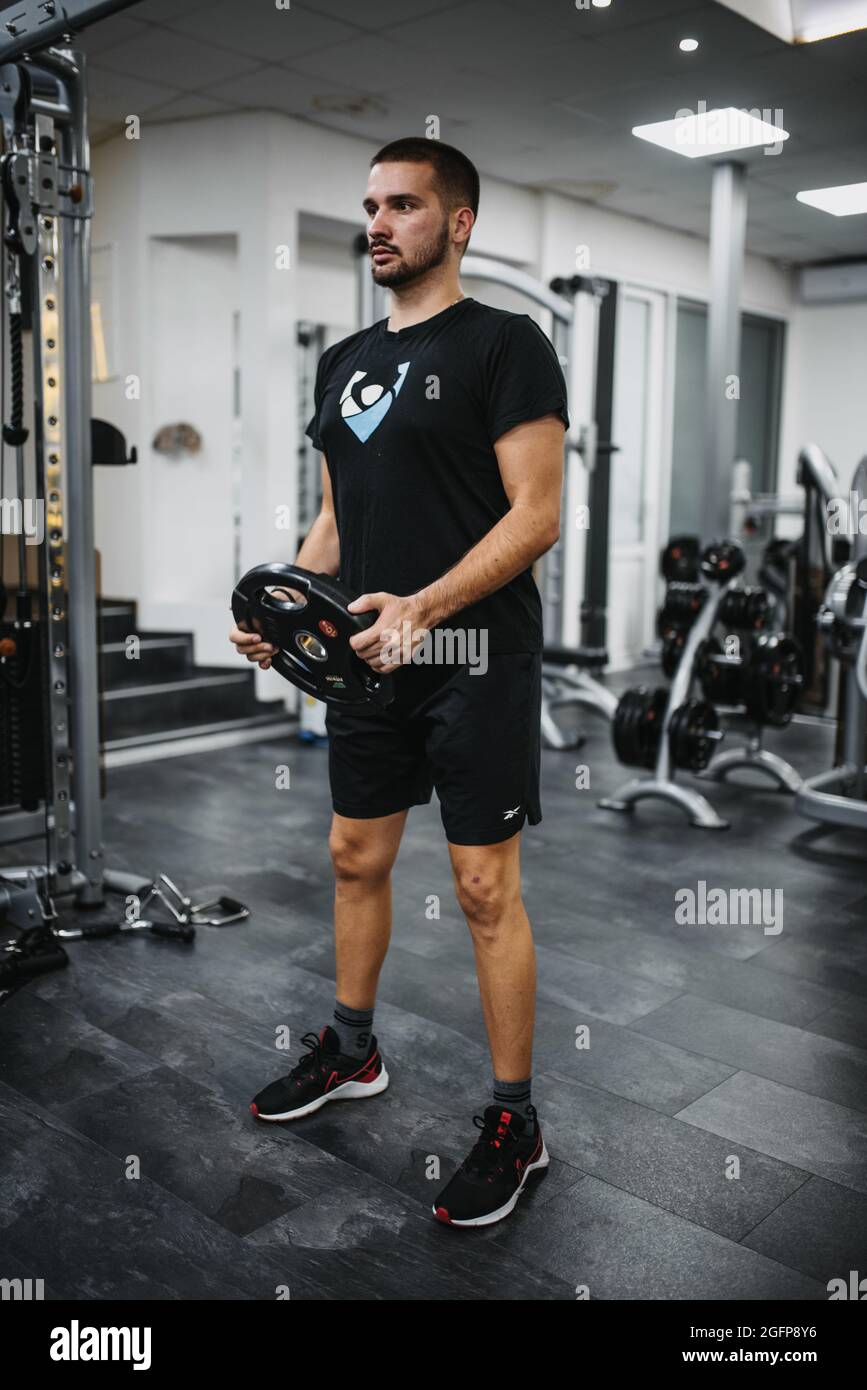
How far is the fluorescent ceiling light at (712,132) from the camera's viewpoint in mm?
5113

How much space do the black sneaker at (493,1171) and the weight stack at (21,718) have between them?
164 centimetres

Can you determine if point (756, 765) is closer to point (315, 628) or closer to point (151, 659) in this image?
point (151, 659)

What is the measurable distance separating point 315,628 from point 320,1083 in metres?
0.86

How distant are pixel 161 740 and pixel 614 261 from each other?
4.07m

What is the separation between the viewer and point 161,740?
4.88 m

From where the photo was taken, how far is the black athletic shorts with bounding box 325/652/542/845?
1686mm

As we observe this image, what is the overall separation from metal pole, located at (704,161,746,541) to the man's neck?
3.90 meters

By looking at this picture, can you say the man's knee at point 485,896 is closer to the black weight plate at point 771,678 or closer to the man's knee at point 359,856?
the man's knee at point 359,856

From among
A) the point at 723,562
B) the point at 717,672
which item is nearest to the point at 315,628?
the point at 723,562

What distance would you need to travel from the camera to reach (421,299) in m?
1.72

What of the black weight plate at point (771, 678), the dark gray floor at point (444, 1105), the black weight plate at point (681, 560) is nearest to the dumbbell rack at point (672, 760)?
the black weight plate at point (771, 678)

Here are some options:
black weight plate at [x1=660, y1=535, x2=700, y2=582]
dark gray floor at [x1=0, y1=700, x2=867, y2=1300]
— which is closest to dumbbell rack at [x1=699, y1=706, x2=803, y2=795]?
dark gray floor at [x1=0, y1=700, x2=867, y2=1300]
